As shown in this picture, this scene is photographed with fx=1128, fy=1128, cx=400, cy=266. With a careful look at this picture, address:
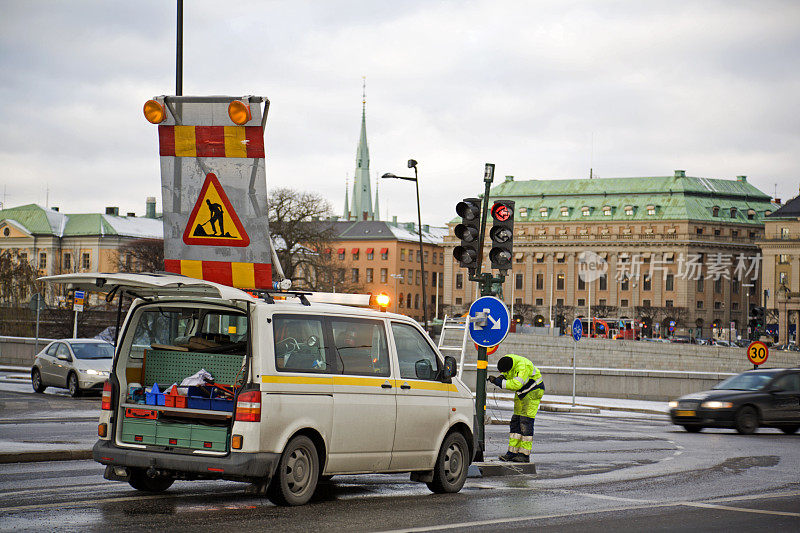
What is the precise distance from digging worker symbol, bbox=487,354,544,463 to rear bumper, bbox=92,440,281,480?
5755mm

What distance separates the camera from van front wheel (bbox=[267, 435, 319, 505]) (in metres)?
10.5

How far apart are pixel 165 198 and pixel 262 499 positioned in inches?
131

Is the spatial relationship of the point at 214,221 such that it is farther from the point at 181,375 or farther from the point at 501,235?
the point at 501,235

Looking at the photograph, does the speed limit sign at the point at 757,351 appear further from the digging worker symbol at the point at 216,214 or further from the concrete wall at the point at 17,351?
the concrete wall at the point at 17,351

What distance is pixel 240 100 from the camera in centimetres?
1143

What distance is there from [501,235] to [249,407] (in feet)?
23.4

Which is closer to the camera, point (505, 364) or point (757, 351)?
point (505, 364)

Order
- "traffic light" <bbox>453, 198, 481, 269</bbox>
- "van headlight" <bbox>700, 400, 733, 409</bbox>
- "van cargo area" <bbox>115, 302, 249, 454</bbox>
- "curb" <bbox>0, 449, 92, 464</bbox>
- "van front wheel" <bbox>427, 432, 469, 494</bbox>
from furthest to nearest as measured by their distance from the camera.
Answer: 1. "van headlight" <bbox>700, 400, 733, 409</bbox>
2. "traffic light" <bbox>453, 198, 481, 269</bbox>
3. "curb" <bbox>0, 449, 92, 464</bbox>
4. "van front wheel" <bbox>427, 432, 469, 494</bbox>
5. "van cargo area" <bbox>115, 302, 249, 454</bbox>

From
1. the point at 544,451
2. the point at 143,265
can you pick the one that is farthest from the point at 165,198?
the point at 143,265

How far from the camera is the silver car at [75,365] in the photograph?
2945cm

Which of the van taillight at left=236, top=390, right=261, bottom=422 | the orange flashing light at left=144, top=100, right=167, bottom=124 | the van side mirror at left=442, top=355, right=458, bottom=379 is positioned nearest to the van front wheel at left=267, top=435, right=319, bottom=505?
the van taillight at left=236, top=390, right=261, bottom=422

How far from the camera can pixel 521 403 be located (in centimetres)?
1550

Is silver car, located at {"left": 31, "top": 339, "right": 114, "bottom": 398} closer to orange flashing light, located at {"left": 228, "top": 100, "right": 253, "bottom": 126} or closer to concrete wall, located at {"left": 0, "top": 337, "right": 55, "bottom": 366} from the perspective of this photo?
concrete wall, located at {"left": 0, "top": 337, "right": 55, "bottom": 366}

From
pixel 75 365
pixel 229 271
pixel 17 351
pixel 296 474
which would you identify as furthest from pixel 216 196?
pixel 17 351
